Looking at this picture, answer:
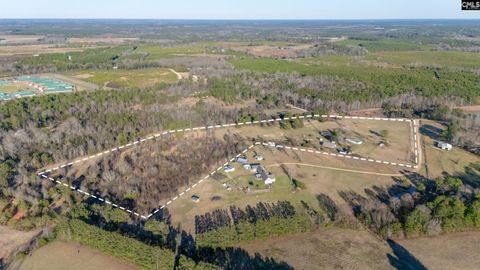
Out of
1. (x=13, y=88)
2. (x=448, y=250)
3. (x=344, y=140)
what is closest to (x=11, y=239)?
(x=448, y=250)

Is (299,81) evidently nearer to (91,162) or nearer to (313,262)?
(91,162)

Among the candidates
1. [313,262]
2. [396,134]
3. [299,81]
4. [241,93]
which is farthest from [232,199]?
[299,81]

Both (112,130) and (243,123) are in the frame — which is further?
(243,123)

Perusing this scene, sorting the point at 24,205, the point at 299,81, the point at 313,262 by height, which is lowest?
the point at 313,262

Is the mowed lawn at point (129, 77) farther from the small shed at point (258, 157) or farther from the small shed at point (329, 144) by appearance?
the small shed at point (329, 144)

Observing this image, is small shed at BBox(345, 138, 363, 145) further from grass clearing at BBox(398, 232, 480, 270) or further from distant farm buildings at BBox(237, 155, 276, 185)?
grass clearing at BBox(398, 232, 480, 270)

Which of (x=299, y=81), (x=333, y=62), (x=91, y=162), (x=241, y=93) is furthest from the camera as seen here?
(x=333, y=62)

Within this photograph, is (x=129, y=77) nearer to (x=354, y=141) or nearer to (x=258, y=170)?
(x=258, y=170)
